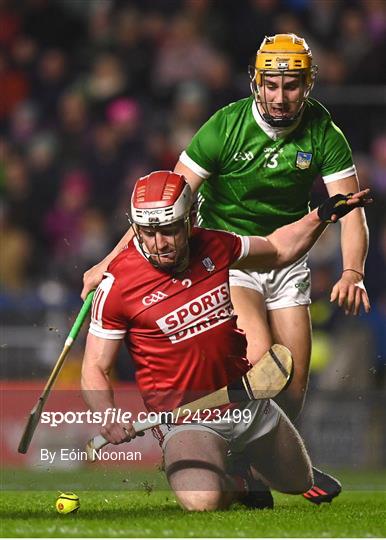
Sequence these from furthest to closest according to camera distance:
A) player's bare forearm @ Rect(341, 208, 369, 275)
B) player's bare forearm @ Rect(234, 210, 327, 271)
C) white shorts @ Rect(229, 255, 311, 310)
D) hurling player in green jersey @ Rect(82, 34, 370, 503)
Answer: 1. white shorts @ Rect(229, 255, 311, 310)
2. hurling player in green jersey @ Rect(82, 34, 370, 503)
3. player's bare forearm @ Rect(341, 208, 369, 275)
4. player's bare forearm @ Rect(234, 210, 327, 271)

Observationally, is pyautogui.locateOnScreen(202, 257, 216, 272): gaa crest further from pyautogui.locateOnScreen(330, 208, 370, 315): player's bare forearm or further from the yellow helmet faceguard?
the yellow helmet faceguard

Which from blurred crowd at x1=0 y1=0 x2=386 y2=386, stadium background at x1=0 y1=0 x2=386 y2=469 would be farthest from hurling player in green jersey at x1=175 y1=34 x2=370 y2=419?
blurred crowd at x1=0 y1=0 x2=386 y2=386

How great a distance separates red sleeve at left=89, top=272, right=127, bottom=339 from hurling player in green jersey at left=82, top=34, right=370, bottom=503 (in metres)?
0.50

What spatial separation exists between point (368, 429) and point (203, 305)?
4115 mm

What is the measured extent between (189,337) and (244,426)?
513 mm

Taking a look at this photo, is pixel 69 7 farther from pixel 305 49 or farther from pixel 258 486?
pixel 258 486

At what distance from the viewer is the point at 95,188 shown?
13633 mm

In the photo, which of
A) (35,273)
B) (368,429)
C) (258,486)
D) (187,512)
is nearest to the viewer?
(187,512)

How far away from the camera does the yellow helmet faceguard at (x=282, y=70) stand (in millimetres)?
8125

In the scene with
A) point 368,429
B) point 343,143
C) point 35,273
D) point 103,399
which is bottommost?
point 368,429

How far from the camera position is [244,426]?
7633mm

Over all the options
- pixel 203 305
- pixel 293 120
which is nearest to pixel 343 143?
pixel 293 120

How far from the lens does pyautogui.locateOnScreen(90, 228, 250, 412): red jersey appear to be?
7.44 meters

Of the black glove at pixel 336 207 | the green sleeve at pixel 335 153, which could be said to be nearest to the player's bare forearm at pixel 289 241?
the black glove at pixel 336 207
